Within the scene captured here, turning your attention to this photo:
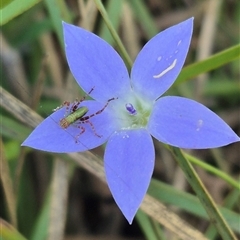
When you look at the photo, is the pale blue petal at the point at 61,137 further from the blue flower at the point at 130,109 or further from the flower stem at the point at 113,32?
the flower stem at the point at 113,32

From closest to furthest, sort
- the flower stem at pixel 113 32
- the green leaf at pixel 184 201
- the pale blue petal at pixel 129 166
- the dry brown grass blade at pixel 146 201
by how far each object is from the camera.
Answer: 1. the pale blue petal at pixel 129 166
2. the flower stem at pixel 113 32
3. the dry brown grass blade at pixel 146 201
4. the green leaf at pixel 184 201

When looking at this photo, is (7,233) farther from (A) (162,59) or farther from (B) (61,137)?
(A) (162,59)

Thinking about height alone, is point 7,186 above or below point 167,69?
below

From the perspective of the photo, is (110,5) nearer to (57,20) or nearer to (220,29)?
(57,20)

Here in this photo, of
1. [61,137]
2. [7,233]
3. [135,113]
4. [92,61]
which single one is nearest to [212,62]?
[135,113]

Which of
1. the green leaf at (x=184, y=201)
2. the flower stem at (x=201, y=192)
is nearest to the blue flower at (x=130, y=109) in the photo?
the flower stem at (x=201, y=192)

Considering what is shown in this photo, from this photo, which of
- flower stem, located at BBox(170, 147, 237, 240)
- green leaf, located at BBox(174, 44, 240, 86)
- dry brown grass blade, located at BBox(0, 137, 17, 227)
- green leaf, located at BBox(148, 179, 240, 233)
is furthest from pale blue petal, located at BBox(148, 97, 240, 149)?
dry brown grass blade, located at BBox(0, 137, 17, 227)

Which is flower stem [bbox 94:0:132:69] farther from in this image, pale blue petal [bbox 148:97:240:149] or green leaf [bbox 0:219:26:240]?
green leaf [bbox 0:219:26:240]
